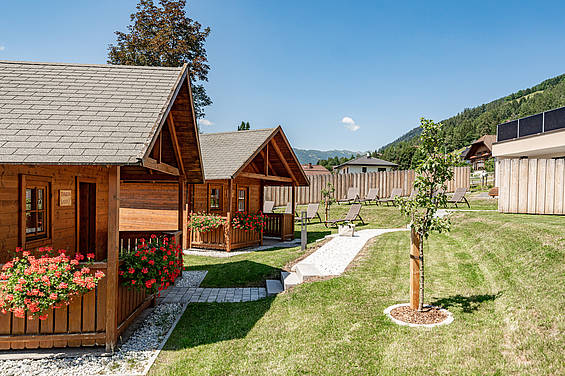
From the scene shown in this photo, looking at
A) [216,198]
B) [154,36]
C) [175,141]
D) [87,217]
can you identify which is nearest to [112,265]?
[87,217]

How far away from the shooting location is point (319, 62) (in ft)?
70.4

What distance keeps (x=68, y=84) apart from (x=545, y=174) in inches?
545

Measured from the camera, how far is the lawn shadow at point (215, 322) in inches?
201

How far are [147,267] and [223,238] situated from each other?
7485 mm

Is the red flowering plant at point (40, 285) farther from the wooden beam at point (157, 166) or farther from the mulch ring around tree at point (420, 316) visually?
the mulch ring around tree at point (420, 316)

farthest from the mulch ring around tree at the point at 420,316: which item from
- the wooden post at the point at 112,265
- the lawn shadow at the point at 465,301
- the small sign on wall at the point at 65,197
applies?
the small sign on wall at the point at 65,197

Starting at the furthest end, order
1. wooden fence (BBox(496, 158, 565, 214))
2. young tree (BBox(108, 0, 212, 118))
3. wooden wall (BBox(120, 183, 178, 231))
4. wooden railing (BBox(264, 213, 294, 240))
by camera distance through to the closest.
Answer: young tree (BBox(108, 0, 212, 118)) → wooden railing (BBox(264, 213, 294, 240)) → wooden wall (BBox(120, 183, 178, 231)) → wooden fence (BBox(496, 158, 565, 214))

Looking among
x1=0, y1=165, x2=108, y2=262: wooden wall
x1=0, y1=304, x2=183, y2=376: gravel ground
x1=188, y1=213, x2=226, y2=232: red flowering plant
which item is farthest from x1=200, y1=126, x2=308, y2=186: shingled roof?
x1=0, y1=304, x2=183, y2=376: gravel ground

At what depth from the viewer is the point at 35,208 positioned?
5984mm

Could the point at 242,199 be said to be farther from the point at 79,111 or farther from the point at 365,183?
the point at 365,183

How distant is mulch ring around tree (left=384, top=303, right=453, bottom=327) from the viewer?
4.91 meters

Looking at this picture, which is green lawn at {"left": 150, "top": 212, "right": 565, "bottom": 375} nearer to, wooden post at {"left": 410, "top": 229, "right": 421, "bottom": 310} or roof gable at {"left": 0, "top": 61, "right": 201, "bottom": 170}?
wooden post at {"left": 410, "top": 229, "right": 421, "bottom": 310}

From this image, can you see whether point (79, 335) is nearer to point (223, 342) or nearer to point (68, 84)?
point (223, 342)

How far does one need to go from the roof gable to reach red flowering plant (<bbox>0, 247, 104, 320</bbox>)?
1307 mm
